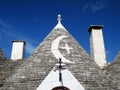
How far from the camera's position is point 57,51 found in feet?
32.4

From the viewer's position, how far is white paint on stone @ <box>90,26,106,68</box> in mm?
12758

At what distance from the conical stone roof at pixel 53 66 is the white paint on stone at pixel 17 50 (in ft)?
12.8

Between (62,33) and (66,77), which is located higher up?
(62,33)

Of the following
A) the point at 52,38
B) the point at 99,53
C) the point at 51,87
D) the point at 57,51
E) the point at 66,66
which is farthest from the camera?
the point at 99,53

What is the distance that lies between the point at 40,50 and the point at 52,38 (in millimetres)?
972

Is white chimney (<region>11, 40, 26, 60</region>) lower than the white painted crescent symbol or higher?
higher

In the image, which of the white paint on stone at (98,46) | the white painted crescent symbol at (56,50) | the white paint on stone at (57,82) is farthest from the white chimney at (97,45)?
the white paint on stone at (57,82)

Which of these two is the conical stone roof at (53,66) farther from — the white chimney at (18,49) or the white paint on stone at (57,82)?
the white chimney at (18,49)

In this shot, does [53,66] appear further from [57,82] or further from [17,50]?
[17,50]

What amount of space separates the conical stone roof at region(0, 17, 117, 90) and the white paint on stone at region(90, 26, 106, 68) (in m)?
2.49

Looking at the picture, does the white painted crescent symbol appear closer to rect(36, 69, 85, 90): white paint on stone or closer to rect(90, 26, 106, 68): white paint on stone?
rect(36, 69, 85, 90): white paint on stone

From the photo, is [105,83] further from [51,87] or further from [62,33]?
[62,33]

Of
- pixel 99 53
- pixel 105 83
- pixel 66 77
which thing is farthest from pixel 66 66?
pixel 99 53

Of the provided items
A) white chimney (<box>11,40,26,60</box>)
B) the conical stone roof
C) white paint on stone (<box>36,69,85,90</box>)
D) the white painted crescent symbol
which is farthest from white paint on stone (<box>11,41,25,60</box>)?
white paint on stone (<box>36,69,85,90</box>)
